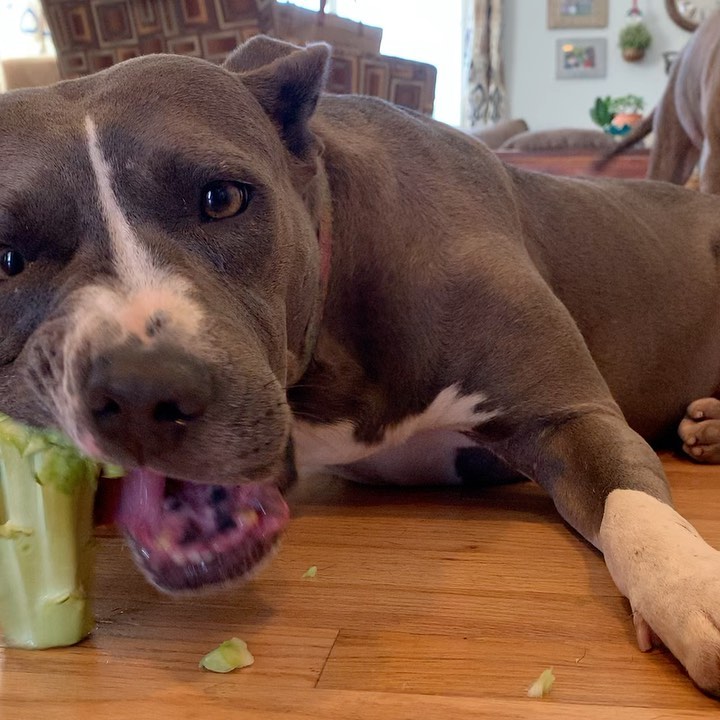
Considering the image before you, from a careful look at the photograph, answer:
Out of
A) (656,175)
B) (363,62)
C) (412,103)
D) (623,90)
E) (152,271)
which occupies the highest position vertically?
(152,271)

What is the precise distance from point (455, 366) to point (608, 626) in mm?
478

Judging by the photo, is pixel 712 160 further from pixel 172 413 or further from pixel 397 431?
pixel 172 413

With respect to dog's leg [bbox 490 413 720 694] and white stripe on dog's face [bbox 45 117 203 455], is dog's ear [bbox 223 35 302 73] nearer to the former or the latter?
white stripe on dog's face [bbox 45 117 203 455]

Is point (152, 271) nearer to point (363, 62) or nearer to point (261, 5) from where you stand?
point (261, 5)

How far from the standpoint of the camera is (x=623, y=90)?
838 centimetres

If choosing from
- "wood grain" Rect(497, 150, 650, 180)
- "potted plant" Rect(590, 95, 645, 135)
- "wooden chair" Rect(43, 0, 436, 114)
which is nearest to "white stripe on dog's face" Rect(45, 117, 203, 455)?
"wooden chair" Rect(43, 0, 436, 114)

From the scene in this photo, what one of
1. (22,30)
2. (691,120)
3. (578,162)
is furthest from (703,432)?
(22,30)

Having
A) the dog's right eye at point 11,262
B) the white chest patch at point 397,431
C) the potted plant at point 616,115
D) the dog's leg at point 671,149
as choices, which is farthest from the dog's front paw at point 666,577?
the potted plant at point 616,115

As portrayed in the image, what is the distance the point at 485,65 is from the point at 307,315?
7812mm

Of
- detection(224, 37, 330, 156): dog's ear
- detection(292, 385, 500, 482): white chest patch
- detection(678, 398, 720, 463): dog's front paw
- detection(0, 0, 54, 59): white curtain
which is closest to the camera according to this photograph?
detection(224, 37, 330, 156): dog's ear

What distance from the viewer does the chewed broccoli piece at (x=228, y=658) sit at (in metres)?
1.03

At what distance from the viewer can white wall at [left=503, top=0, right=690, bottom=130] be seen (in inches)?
324

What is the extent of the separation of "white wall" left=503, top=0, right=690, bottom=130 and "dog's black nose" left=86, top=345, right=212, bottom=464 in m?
8.22

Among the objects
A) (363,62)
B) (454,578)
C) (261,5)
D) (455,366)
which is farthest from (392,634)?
(363,62)
